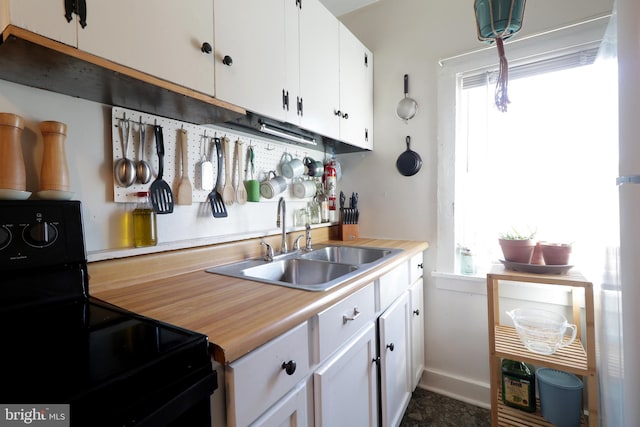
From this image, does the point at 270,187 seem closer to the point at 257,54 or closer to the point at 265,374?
the point at 257,54

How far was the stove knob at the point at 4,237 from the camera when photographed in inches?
27.3

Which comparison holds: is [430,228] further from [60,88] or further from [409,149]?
[60,88]

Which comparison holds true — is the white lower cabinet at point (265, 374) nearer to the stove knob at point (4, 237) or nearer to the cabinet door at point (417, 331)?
the stove knob at point (4, 237)

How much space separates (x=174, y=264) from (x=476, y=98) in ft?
6.25

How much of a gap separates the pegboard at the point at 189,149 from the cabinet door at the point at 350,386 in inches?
34.3

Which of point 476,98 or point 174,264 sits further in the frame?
point 476,98

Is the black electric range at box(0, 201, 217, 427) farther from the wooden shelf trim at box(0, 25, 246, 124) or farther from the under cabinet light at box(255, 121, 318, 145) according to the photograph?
the under cabinet light at box(255, 121, 318, 145)

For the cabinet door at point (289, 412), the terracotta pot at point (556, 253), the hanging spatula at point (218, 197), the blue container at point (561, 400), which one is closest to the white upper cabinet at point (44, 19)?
the hanging spatula at point (218, 197)

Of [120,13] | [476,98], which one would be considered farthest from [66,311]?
[476,98]

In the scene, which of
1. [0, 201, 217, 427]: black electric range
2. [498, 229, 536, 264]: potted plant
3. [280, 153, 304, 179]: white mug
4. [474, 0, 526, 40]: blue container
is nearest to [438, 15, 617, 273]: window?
[498, 229, 536, 264]: potted plant

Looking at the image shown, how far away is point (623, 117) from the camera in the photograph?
0.91m

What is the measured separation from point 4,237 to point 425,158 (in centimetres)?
195

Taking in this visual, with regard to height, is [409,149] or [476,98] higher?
[476,98]

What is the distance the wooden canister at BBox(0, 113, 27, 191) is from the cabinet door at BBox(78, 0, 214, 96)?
0.29 m
